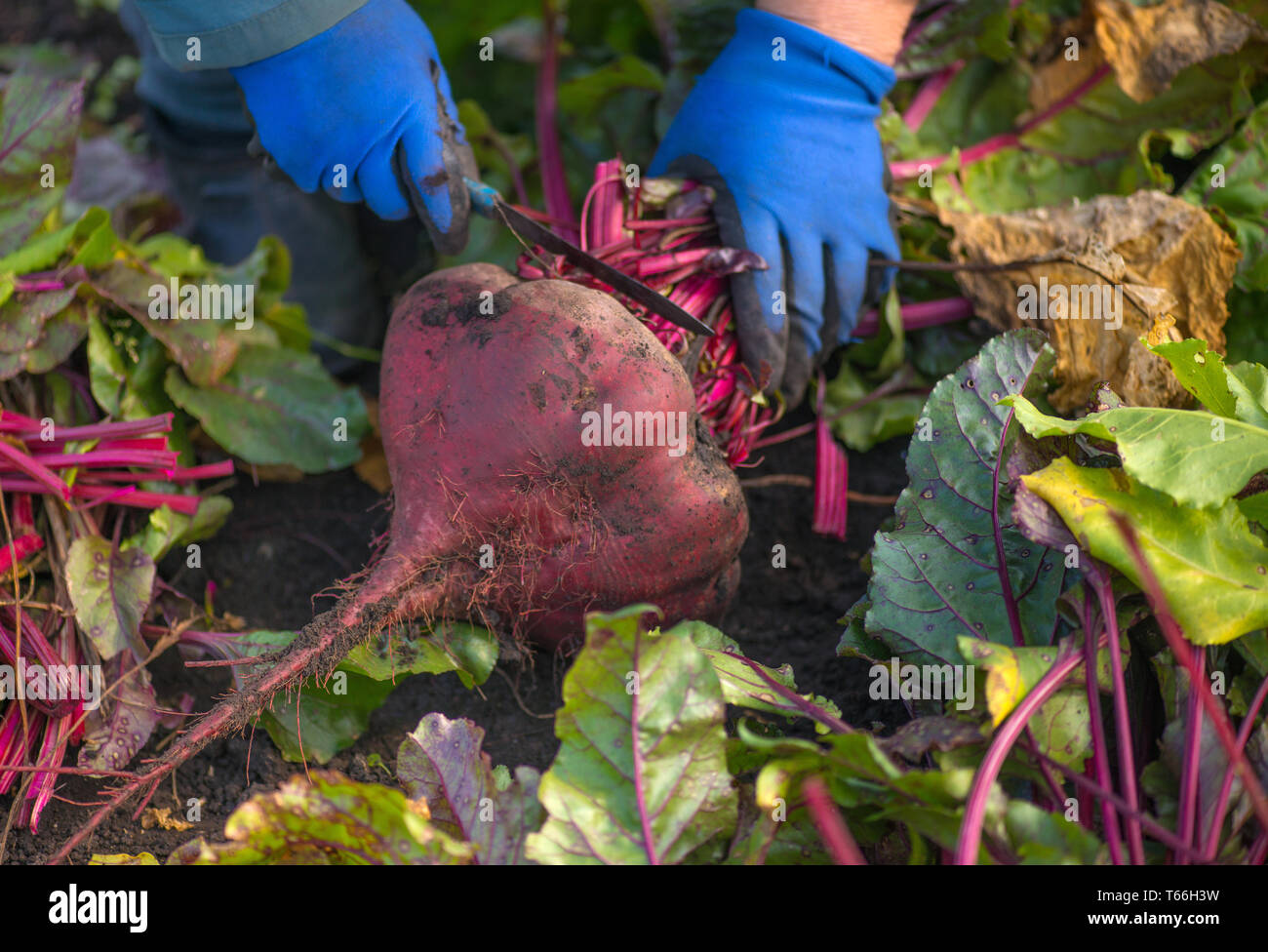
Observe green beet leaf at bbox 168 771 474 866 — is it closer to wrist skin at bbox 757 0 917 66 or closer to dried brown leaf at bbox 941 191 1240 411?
dried brown leaf at bbox 941 191 1240 411

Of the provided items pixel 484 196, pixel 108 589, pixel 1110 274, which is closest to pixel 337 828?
pixel 108 589

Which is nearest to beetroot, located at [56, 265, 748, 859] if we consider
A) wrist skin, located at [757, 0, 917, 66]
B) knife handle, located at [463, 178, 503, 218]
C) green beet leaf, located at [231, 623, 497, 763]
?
green beet leaf, located at [231, 623, 497, 763]

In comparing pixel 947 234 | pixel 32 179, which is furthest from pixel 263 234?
pixel 947 234

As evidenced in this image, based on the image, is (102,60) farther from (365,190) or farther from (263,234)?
(365,190)

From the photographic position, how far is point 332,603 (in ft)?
8.02

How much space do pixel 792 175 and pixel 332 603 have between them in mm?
1579

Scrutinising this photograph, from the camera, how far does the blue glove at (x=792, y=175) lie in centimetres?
229

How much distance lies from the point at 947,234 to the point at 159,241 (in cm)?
222

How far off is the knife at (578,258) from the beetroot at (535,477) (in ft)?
0.26

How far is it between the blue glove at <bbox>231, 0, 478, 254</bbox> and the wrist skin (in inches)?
37.1

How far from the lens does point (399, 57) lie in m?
2.19

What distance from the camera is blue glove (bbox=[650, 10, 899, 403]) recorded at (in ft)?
7.52

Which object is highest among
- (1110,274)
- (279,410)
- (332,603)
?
(1110,274)

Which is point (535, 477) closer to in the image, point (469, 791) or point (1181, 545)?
point (469, 791)
